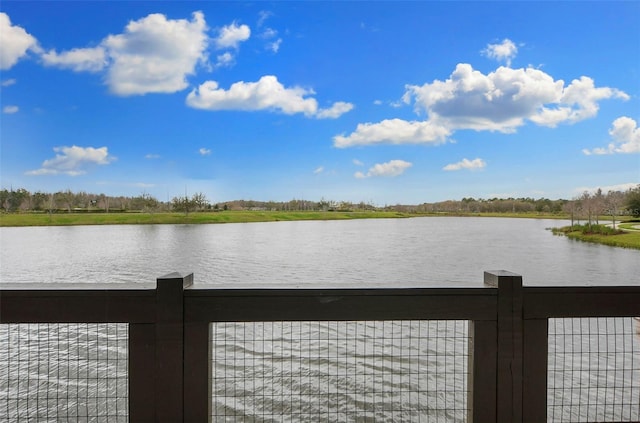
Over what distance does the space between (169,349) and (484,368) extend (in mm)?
1120

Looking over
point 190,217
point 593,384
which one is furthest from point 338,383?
point 190,217

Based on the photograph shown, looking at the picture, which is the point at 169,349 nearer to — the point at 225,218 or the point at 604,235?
the point at 604,235

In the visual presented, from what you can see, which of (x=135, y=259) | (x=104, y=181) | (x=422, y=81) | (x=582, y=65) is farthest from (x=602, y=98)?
(x=104, y=181)

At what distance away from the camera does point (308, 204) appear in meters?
52.3

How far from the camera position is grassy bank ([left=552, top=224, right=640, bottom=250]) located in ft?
74.3

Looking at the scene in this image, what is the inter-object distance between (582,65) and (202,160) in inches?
1388

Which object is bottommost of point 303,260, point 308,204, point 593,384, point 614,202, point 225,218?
point 303,260

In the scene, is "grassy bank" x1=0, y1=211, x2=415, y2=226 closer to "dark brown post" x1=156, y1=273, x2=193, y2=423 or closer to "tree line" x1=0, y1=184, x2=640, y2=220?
"tree line" x1=0, y1=184, x2=640, y2=220

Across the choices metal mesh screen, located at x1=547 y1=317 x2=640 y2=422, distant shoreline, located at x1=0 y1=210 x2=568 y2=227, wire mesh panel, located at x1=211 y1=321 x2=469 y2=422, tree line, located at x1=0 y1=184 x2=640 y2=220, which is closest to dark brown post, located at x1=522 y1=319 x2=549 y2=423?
metal mesh screen, located at x1=547 y1=317 x2=640 y2=422

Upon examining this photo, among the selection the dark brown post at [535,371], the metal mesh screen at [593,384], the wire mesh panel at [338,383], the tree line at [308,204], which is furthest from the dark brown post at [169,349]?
the tree line at [308,204]

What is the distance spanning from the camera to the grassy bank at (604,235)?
22656 millimetres

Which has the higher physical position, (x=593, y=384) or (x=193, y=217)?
(x=193, y=217)

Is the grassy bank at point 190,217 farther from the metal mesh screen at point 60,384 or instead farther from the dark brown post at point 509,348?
the dark brown post at point 509,348

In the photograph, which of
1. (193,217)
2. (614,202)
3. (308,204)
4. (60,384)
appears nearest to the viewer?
(60,384)
